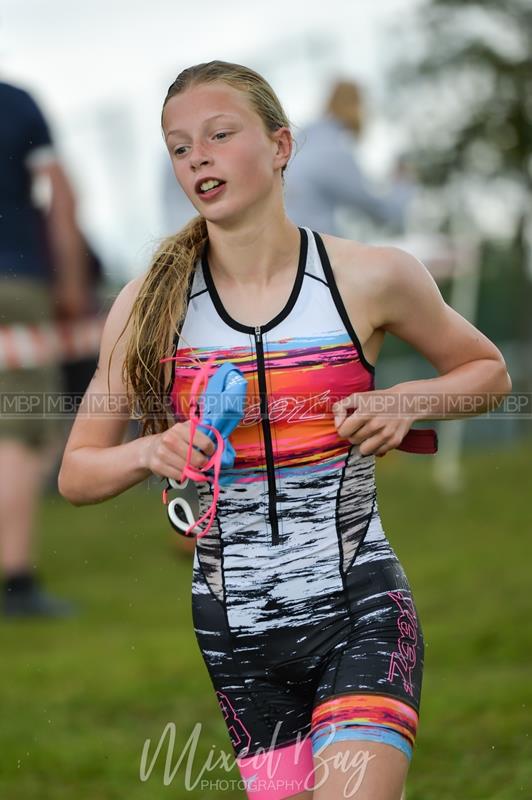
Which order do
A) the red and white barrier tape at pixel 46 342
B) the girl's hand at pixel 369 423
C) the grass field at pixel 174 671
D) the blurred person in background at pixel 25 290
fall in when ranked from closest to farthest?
the girl's hand at pixel 369 423
the grass field at pixel 174 671
the blurred person in background at pixel 25 290
the red and white barrier tape at pixel 46 342

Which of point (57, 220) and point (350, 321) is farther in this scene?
point (57, 220)

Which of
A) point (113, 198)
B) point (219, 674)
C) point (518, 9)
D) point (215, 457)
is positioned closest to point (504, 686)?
point (219, 674)

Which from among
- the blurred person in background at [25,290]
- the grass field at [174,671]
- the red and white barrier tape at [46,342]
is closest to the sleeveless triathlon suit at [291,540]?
the grass field at [174,671]

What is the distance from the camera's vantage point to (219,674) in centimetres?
232

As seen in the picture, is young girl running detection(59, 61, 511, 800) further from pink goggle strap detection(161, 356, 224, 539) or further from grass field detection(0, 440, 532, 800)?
grass field detection(0, 440, 532, 800)

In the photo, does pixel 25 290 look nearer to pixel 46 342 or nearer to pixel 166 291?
pixel 46 342

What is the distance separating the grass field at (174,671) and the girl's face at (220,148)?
87cm

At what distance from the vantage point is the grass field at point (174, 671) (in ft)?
11.4

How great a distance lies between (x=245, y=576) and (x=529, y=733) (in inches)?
68.9

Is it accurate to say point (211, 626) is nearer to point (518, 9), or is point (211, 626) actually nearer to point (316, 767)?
point (316, 767)

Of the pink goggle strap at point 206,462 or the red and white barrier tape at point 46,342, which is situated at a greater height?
the red and white barrier tape at point 46,342

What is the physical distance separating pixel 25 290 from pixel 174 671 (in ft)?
5.51

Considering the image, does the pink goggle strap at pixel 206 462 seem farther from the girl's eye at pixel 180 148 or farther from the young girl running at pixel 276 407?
the girl's eye at pixel 180 148

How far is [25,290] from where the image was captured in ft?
16.6
